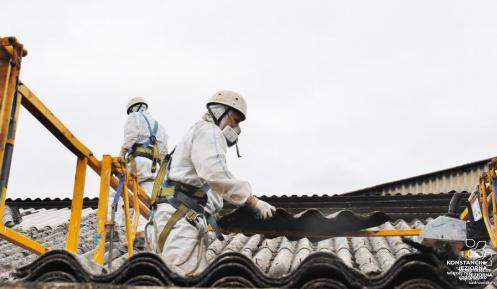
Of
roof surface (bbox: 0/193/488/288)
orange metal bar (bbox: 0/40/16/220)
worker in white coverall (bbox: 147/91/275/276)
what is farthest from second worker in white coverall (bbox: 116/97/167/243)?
orange metal bar (bbox: 0/40/16/220)

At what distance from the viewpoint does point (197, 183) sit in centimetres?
483

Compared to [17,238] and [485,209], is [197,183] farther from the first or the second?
[485,209]

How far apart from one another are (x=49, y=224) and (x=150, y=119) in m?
2.13

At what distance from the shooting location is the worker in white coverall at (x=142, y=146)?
807 centimetres

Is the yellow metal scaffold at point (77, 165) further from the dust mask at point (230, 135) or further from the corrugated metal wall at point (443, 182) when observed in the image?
the corrugated metal wall at point (443, 182)

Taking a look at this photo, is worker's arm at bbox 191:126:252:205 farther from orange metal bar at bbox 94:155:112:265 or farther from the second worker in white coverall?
the second worker in white coverall

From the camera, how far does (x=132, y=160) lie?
808 centimetres

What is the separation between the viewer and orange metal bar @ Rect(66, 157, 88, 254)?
4.58 m

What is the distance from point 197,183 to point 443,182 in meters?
12.9

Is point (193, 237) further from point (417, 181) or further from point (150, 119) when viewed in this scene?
point (417, 181)

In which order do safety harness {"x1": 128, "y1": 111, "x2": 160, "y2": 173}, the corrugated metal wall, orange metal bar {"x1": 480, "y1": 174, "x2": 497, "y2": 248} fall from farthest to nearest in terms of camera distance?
the corrugated metal wall, safety harness {"x1": 128, "y1": 111, "x2": 160, "y2": 173}, orange metal bar {"x1": 480, "y1": 174, "x2": 497, "y2": 248}

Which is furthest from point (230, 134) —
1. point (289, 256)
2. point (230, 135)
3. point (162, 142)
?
point (162, 142)

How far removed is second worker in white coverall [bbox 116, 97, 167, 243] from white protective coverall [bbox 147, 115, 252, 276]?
315 centimetres

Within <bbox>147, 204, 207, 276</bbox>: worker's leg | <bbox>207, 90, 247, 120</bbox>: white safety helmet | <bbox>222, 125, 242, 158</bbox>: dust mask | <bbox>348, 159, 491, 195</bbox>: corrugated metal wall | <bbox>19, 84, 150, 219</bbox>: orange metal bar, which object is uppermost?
<bbox>348, 159, 491, 195</bbox>: corrugated metal wall
